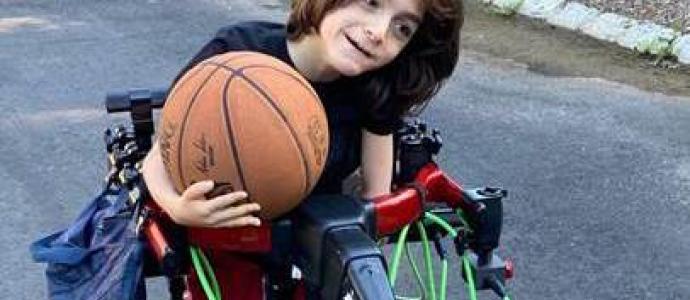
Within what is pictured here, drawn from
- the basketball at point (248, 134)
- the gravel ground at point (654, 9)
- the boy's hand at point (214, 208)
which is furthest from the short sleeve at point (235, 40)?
the gravel ground at point (654, 9)

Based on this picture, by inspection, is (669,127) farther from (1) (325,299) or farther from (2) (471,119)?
(1) (325,299)

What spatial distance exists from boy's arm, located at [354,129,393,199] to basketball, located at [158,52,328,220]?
390 mm

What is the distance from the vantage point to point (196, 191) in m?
2.06

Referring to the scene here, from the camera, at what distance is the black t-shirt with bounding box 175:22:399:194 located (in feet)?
7.97

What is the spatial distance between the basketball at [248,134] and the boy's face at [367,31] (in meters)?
0.15

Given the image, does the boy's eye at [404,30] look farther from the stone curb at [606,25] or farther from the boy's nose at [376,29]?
the stone curb at [606,25]

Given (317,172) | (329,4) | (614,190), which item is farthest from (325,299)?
(614,190)

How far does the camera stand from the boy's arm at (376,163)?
253 cm

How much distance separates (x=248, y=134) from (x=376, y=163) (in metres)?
0.54
